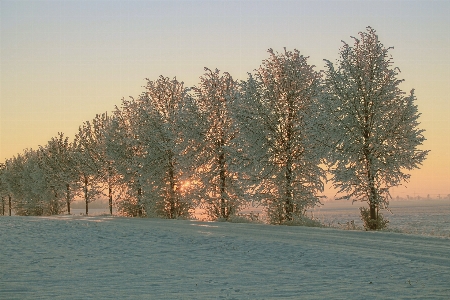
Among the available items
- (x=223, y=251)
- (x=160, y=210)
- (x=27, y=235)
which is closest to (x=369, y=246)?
(x=223, y=251)

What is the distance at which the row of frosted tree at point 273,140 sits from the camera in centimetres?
2550

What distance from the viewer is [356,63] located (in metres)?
26.5

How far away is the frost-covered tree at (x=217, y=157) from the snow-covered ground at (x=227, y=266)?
13238 millimetres

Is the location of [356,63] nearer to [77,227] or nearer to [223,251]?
[223,251]

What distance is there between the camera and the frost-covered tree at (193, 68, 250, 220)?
3372 cm

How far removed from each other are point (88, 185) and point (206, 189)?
19.9 m

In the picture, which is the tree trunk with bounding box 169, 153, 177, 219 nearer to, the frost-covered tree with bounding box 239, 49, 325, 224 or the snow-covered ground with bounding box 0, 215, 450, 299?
the frost-covered tree with bounding box 239, 49, 325, 224

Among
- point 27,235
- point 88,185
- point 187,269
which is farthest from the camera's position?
point 88,185

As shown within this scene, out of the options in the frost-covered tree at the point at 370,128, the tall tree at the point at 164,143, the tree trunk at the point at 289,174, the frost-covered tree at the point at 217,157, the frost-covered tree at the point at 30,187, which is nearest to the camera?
the frost-covered tree at the point at 370,128

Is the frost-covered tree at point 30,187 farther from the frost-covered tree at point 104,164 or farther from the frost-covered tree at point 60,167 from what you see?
the frost-covered tree at point 104,164

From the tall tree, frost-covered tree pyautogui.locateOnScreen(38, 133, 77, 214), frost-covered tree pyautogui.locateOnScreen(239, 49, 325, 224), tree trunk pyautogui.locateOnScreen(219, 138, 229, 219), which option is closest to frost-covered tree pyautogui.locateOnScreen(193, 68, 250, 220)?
tree trunk pyautogui.locateOnScreen(219, 138, 229, 219)

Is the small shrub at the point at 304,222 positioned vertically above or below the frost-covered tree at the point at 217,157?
below

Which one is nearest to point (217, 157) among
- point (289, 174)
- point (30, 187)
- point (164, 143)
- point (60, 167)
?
point (164, 143)

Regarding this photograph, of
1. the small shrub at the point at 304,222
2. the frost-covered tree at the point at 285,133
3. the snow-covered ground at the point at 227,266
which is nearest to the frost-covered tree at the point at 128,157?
Answer: the frost-covered tree at the point at 285,133
